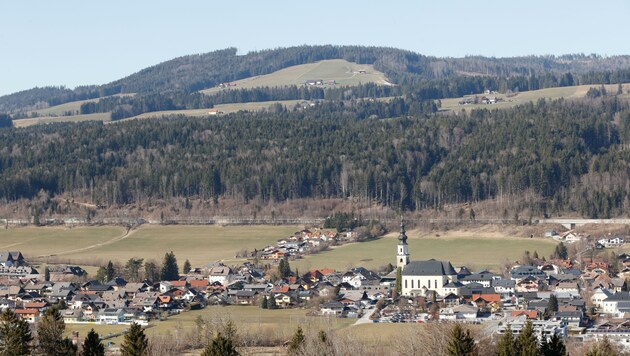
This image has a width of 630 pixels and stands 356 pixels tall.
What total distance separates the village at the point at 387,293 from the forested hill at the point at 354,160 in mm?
25345

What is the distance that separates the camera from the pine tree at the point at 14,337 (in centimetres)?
4366

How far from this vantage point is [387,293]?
76.6 meters

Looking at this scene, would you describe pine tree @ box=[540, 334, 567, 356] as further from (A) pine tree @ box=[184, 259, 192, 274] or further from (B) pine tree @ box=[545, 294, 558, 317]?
(A) pine tree @ box=[184, 259, 192, 274]

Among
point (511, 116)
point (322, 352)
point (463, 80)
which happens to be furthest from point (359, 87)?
point (322, 352)

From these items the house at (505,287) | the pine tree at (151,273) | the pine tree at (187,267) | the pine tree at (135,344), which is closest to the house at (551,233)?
the house at (505,287)

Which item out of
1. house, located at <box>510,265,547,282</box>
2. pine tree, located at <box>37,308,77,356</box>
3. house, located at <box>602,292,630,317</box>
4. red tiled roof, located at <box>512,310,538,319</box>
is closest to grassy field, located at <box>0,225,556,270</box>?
house, located at <box>510,265,547,282</box>

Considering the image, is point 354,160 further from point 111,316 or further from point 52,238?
point 111,316

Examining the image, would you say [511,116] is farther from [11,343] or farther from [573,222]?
[11,343]

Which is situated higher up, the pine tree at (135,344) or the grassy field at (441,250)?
the pine tree at (135,344)

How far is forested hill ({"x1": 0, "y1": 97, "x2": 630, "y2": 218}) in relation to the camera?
115 m

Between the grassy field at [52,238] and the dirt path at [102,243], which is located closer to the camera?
the dirt path at [102,243]

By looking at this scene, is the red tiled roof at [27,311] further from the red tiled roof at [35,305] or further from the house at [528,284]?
the house at [528,284]

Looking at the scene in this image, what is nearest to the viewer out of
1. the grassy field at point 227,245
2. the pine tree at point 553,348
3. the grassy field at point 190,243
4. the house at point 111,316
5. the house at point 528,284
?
the pine tree at point 553,348

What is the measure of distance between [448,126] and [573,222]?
128 ft
